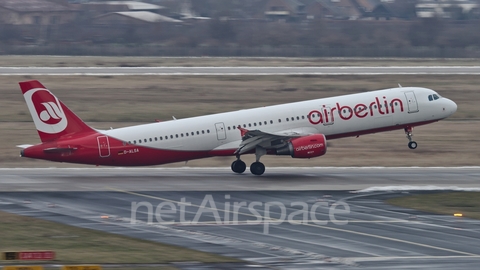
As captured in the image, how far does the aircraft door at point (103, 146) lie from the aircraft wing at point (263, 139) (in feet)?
23.3

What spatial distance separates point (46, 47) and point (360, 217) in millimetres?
103308

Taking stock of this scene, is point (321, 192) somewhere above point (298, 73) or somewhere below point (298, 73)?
below

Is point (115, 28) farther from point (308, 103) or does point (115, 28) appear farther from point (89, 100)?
point (308, 103)

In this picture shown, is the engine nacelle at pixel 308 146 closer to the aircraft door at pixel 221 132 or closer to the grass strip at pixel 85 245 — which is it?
the aircraft door at pixel 221 132

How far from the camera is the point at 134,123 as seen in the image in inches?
2586

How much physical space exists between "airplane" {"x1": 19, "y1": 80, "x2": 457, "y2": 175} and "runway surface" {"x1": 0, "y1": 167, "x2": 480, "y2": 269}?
1.34 metres

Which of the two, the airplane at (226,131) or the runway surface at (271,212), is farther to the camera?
the airplane at (226,131)

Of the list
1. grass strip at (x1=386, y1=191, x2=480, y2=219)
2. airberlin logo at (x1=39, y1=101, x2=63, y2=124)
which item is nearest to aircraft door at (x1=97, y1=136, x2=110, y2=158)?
airberlin logo at (x1=39, y1=101, x2=63, y2=124)

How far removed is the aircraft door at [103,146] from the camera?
43.7 metres

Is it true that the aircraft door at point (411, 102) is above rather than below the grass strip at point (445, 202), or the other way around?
above

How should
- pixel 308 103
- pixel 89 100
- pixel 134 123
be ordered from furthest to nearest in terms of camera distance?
pixel 89 100 → pixel 134 123 → pixel 308 103

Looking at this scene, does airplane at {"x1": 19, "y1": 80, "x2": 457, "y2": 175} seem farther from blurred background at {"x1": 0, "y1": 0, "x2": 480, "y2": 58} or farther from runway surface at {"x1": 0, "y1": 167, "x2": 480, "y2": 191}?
blurred background at {"x1": 0, "y1": 0, "x2": 480, "y2": 58}

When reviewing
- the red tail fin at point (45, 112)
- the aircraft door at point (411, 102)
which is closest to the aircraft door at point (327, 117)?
the aircraft door at point (411, 102)

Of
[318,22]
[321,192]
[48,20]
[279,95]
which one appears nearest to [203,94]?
[279,95]
